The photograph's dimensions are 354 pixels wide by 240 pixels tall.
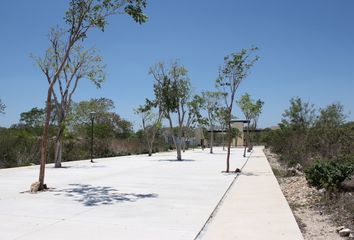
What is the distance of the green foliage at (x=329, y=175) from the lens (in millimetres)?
10594

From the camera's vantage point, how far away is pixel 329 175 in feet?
35.3

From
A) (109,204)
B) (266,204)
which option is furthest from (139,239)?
(266,204)

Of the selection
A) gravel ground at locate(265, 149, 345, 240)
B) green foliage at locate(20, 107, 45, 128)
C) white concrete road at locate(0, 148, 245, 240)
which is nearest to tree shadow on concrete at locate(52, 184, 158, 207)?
white concrete road at locate(0, 148, 245, 240)

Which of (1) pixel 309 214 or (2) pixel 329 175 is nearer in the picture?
(1) pixel 309 214

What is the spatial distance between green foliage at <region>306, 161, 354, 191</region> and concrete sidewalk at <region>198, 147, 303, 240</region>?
1.09 m

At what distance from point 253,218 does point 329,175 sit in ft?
11.7

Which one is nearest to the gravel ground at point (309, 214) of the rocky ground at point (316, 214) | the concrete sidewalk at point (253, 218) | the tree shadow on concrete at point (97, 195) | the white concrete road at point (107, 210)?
the rocky ground at point (316, 214)

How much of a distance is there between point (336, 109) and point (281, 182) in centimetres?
1753

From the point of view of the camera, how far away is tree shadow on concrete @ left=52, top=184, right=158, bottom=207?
9.92 metres

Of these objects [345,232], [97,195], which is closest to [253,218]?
[345,232]

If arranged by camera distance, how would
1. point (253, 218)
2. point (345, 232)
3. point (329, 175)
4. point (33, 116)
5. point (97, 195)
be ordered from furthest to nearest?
point (33, 116) < point (97, 195) < point (329, 175) < point (253, 218) < point (345, 232)

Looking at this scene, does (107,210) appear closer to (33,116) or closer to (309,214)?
(309,214)

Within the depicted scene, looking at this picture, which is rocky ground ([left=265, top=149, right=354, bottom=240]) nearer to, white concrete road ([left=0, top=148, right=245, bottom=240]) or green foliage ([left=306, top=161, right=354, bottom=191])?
green foliage ([left=306, top=161, right=354, bottom=191])

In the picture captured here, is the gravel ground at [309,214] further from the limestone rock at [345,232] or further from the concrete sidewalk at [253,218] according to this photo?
the concrete sidewalk at [253,218]
